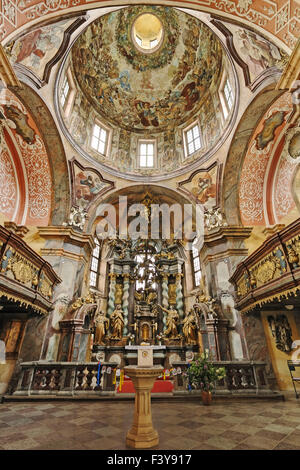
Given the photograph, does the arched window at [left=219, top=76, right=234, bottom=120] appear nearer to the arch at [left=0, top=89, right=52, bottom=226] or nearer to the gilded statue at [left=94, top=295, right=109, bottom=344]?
the arch at [left=0, top=89, right=52, bottom=226]

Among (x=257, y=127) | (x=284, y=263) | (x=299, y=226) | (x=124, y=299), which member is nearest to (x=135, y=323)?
(x=124, y=299)

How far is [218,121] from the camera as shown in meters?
12.0

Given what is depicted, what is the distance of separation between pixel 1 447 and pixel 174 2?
9.07m

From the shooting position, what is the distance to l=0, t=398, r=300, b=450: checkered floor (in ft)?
9.97

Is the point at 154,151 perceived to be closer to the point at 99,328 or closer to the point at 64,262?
the point at 64,262

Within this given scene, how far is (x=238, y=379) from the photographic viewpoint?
268 inches

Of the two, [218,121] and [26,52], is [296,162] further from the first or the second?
[26,52]

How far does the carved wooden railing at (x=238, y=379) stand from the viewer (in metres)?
6.50

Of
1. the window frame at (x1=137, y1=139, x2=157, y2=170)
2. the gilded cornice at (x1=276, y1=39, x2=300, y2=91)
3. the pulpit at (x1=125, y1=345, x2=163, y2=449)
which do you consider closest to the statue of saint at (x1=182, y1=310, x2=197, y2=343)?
the pulpit at (x1=125, y1=345, x2=163, y2=449)

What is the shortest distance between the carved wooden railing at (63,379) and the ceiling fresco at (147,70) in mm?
13522

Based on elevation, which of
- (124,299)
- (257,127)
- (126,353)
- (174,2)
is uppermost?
(257,127)

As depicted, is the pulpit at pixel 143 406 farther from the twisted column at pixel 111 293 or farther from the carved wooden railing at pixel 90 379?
the twisted column at pixel 111 293

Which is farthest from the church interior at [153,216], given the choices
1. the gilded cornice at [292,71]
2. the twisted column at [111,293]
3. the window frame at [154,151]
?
the window frame at [154,151]

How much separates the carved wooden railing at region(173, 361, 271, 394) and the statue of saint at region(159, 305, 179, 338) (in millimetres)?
6016
